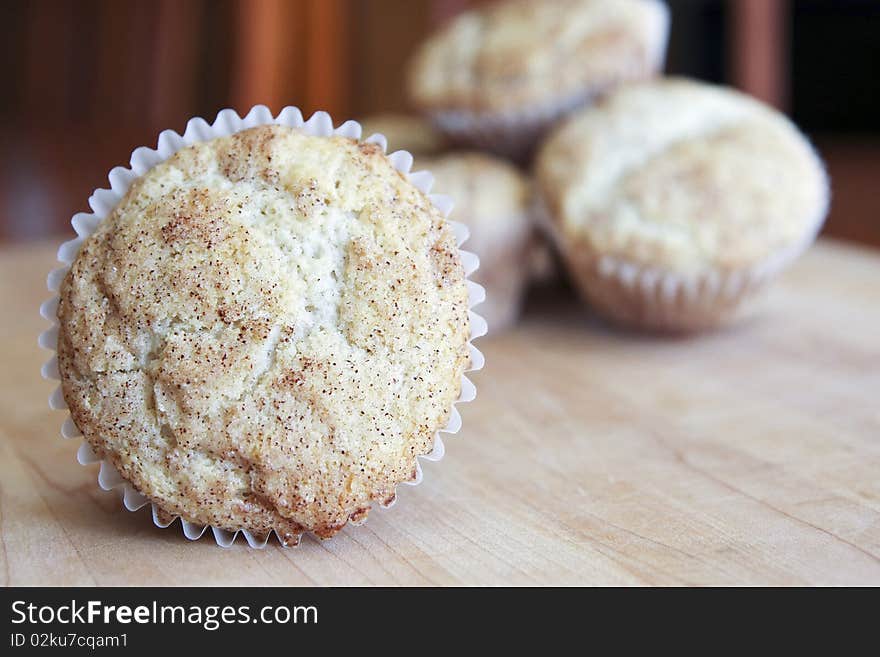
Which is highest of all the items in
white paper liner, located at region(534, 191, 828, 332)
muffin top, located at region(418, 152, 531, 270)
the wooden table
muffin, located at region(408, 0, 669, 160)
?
muffin, located at region(408, 0, 669, 160)

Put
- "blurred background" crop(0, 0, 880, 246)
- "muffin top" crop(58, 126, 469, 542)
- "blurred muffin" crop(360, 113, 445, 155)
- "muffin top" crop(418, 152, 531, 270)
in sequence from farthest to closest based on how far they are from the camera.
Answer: "blurred background" crop(0, 0, 880, 246)
"blurred muffin" crop(360, 113, 445, 155)
"muffin top" crop(418, 152, 531, 270)
"muffin top" crop(58, 126, 469, 542)

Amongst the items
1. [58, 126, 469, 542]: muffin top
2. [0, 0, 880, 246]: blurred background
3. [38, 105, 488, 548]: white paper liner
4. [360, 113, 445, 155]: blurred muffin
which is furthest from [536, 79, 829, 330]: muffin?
[0, 0, 880, 246]: blurred background

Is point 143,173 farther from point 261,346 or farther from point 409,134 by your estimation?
point 409,134

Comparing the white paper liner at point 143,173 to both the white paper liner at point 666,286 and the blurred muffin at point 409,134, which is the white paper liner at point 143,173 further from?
the blurred muffin at point 409,134

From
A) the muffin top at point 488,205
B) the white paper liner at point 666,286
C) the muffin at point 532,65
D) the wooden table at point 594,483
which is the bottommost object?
the wooden table at point 594,483

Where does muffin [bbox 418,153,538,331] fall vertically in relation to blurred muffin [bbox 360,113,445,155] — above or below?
below

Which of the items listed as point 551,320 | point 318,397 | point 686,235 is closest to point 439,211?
point 318,397

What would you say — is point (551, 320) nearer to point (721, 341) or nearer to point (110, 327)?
point (721, 341)

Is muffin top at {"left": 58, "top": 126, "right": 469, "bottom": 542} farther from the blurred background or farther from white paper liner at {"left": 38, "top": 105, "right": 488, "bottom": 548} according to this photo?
the blurred background

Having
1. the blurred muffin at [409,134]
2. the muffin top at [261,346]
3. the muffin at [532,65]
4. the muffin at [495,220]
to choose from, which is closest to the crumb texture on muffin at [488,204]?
the muffin at [495,220]
